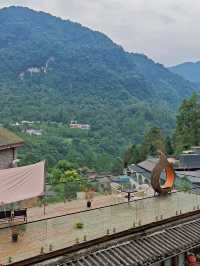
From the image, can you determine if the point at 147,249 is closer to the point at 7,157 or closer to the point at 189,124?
the point at 7,157

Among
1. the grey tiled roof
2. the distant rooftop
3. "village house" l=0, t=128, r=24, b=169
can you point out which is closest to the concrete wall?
"village house" l=0, t=128, r=24, b=169

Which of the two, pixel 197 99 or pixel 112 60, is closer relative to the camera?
pixel 197 99

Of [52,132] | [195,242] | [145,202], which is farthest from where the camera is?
[52,132]

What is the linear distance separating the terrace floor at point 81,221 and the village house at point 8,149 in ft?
14.4

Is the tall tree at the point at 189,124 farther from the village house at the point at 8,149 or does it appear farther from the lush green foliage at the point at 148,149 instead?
the village house at the point at 8,149

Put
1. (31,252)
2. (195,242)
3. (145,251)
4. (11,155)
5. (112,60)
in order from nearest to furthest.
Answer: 1. (31,252)
2. (145,251)
3. (195,242)
4. (11,155)
5. (112,60)

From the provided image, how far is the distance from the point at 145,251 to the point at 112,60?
585ft

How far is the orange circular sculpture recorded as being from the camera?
14.0 meters

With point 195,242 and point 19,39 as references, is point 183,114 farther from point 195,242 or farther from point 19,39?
point 19,39

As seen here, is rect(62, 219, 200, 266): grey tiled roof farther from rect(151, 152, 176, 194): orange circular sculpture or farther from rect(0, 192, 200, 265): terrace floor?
rect(151, 152, 176, 194): orange circular sculpture

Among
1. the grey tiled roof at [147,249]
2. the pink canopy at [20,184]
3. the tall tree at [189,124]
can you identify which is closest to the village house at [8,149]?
the pink canopy at [20,184]

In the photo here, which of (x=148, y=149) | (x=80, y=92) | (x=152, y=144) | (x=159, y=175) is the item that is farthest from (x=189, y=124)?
(x=80, y=92)

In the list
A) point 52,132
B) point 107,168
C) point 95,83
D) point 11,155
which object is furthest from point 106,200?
point 95,83

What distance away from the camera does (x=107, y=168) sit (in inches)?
2547
